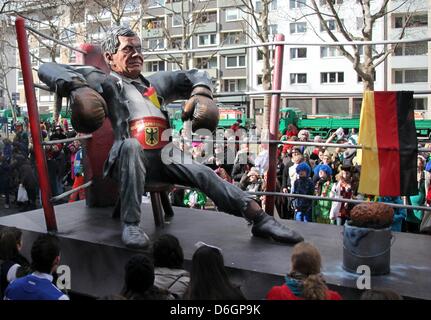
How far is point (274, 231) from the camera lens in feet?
A: 11.7

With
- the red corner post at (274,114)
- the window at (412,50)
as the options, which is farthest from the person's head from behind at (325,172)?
the window at (412,50)

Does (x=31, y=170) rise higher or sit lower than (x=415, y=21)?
lower

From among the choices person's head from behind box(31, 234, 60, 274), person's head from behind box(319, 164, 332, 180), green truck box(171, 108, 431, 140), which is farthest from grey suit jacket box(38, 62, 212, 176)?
green truck box(171, 108, 431, 140)

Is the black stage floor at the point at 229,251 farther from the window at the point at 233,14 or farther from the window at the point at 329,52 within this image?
the window at the point at 233,14

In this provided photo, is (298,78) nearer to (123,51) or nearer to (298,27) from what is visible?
(298,27)

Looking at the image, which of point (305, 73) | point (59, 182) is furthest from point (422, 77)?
point (59, 182)

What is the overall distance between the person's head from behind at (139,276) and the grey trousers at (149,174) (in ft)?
3.88


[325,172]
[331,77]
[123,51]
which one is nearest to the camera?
[123,51]

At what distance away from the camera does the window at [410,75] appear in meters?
32.5

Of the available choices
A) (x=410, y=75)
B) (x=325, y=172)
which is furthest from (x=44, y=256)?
(x=410, y=75)

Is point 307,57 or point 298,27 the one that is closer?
point 307,57

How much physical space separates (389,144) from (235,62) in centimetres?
3556

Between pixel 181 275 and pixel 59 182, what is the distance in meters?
7.57
